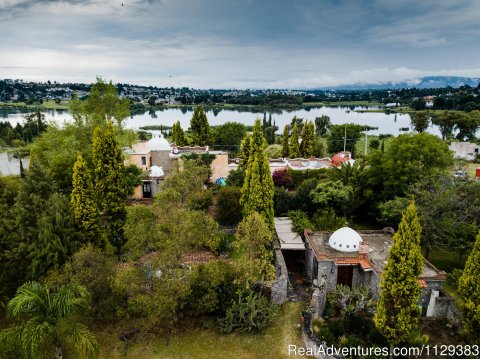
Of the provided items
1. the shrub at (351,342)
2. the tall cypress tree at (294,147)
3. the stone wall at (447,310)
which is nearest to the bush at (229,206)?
the shrub at (351,342)

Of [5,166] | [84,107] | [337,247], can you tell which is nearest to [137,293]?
[337,247]

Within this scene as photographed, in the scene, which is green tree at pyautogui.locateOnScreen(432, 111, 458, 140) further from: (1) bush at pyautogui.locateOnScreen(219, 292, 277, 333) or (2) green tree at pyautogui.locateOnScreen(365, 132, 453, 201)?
(1) bush at pyautogui.locateOnScreen(219, 292, 277, 333)

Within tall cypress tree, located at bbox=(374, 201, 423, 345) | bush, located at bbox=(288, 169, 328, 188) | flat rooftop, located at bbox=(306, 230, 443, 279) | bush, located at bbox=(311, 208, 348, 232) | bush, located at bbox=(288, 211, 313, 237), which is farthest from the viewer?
bush, located at bbox=(288, 169, 328, 188)

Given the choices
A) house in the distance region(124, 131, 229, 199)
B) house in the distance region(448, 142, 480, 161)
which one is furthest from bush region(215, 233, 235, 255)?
house in the distance region(448, 142, 480, 161)

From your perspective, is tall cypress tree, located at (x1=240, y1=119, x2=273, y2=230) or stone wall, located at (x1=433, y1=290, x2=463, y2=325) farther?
tall cypress tree, located at (x1=240, y1=119, x2=273, y2=230)

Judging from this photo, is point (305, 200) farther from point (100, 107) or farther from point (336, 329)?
point (100, 107)

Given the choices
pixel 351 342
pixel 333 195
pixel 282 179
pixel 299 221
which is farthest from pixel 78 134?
pixel 351 342

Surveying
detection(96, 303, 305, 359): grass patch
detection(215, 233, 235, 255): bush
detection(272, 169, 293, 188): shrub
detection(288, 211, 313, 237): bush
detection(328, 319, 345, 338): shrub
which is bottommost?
detection(96, 303, 305, 359): grass patch
